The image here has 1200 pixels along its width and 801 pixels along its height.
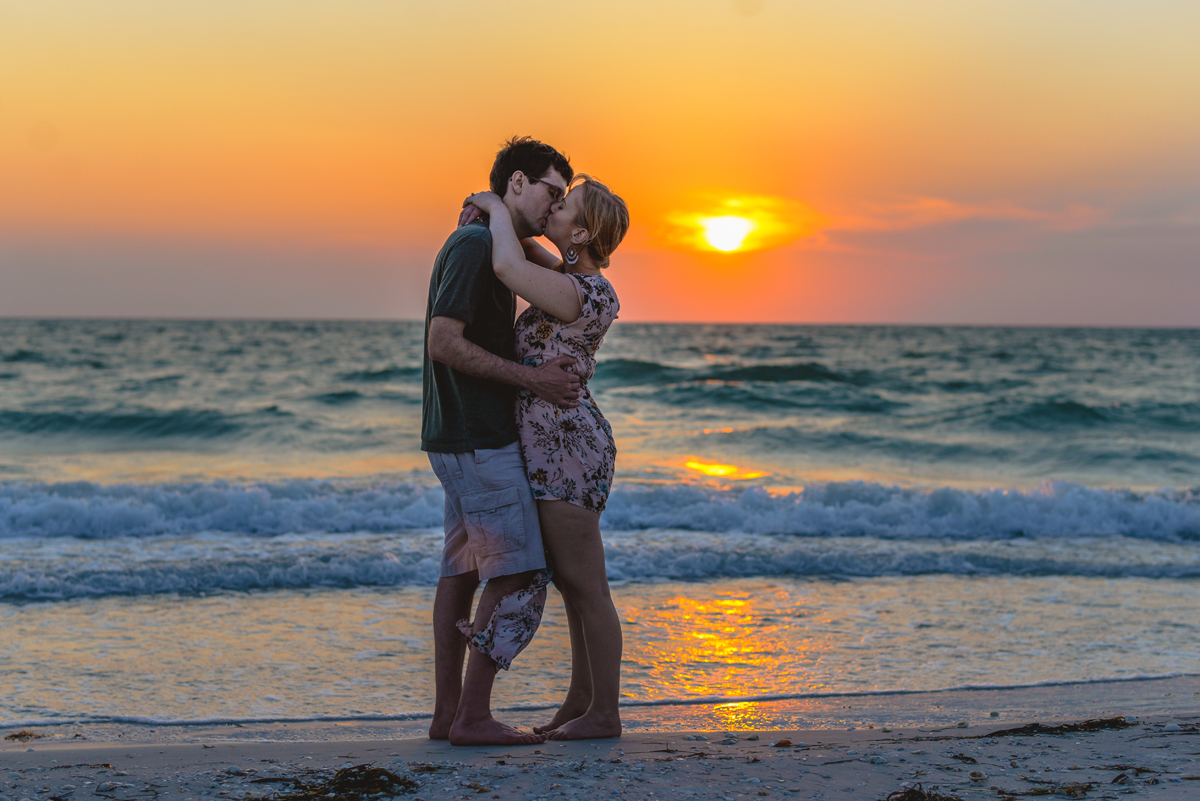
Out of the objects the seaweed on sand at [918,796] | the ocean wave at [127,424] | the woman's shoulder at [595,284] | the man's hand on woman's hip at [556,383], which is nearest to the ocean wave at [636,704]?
the seaweed on sand at [918,796]

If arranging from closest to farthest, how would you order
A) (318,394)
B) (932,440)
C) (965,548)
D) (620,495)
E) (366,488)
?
1. (965,548)
2. (620,495)
3. (366,488)
4. (932,440)
5. (318,394)

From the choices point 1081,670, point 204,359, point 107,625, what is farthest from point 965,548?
point 204,359

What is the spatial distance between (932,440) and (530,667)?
1351cm

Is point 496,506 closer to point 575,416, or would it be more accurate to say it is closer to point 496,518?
point 496,518

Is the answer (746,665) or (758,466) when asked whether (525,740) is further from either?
(758,466)

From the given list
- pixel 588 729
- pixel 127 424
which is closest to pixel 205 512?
pixel 588 729

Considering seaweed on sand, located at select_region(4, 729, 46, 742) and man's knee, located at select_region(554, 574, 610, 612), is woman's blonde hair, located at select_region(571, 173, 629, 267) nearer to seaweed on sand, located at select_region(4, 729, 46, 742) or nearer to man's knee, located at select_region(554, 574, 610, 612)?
man's knee, located at select_region(554, 574, 610, 612)

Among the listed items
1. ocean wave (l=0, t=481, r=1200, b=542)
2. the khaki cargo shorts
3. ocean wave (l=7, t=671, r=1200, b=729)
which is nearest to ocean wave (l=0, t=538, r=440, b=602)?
ocean wave (l=0, t=481, r=1200, b=542)

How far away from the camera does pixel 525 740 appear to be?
3.08m

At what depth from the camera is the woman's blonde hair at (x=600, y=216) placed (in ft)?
9.77

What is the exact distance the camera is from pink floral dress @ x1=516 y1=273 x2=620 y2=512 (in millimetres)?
3016

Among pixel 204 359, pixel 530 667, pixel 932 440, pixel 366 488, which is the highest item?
pixel 204 359

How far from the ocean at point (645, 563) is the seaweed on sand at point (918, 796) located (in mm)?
1082

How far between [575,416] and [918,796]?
1.54 metres
